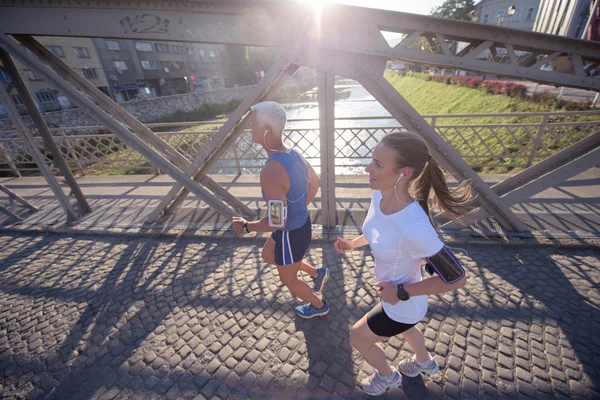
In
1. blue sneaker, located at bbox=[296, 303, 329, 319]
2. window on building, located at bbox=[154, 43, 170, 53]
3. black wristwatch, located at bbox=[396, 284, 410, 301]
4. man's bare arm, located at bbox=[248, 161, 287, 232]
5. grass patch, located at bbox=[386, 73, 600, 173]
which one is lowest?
grass patch, located at bbox=[386, 73, 600, 173]

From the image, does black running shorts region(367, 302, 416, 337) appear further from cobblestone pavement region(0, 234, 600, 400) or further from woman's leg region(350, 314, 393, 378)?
cobblestone pavement region(0, 234, 600, 400)

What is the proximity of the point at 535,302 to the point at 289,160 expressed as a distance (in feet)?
9.65

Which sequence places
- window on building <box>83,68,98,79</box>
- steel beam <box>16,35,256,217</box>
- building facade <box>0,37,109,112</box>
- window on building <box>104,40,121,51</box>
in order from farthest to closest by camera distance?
window on building <box>104,40,121,51</box> → window on building <box>83,68,98,79</box> → building facade <box>0,37,109,112</box> → steel beam <box>16,35,256,217</box>

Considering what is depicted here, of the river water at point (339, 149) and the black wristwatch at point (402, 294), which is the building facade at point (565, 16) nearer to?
the river water at point (339, 149)

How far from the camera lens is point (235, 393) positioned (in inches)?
81.7

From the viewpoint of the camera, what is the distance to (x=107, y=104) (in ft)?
13.0

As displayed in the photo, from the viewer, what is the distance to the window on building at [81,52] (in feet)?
90.9

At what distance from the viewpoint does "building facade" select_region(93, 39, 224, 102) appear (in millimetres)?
32594

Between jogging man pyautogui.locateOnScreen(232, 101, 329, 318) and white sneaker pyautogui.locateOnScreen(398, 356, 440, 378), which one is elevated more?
jogging man pyautogui.locateOnScreen(232, 101, 329, 318)

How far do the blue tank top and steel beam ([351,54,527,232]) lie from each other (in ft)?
5.26

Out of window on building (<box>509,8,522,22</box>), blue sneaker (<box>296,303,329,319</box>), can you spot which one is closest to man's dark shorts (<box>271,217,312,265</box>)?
blue sneaker (<box>296,303,329,319</box>)

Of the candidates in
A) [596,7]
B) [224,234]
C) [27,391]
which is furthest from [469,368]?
[596,7]

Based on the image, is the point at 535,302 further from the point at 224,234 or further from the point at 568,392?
the point at 224,234

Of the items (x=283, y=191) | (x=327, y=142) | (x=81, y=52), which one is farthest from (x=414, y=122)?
→ (x=81, y=52)
